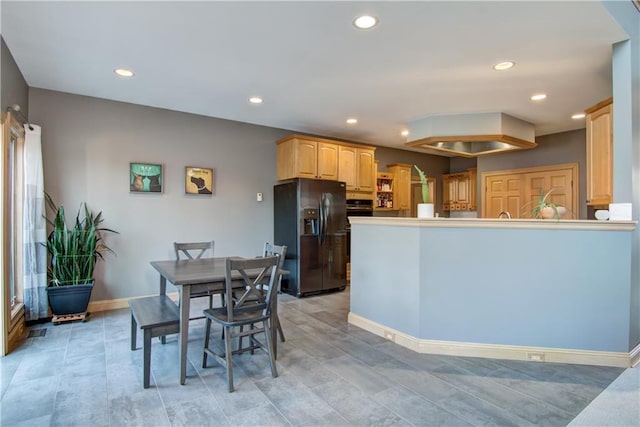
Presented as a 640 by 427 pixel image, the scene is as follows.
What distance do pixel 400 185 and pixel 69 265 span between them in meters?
5.59

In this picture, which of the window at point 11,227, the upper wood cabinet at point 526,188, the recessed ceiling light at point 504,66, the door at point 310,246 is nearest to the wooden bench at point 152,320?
the window at point 11,227

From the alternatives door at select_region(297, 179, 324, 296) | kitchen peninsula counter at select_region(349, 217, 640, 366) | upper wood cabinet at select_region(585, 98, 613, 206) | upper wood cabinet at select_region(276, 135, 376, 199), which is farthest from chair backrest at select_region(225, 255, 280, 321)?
upper wood cabinet at select_region(585, 98, 613, 206)

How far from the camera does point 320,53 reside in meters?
2.99

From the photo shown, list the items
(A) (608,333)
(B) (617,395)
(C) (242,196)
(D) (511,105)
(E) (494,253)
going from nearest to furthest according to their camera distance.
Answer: (B) (617,395)
(A) (608,333)
(E) (494,253)
(D) (511,105)
(C) (242,196)

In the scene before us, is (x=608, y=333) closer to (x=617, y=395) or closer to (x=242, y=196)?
(x=617, y=395)

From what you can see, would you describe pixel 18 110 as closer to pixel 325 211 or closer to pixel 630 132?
pixel 325 211

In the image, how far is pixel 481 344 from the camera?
2932 millimetres

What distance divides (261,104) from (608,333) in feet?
13.7

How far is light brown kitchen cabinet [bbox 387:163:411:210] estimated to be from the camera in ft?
23.2

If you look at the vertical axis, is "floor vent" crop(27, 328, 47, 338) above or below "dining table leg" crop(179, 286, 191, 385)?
below

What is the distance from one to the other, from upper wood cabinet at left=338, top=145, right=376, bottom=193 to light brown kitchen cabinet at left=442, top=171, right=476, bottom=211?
8.74 feet

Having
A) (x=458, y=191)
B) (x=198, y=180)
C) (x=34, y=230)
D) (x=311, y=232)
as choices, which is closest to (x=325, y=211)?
(x=311, y=232)

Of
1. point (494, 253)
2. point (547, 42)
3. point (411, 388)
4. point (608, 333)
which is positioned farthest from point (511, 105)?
point (411, 388)

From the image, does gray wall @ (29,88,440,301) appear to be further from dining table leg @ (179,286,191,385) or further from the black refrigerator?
dining table leg @ (179,286,191,385)
